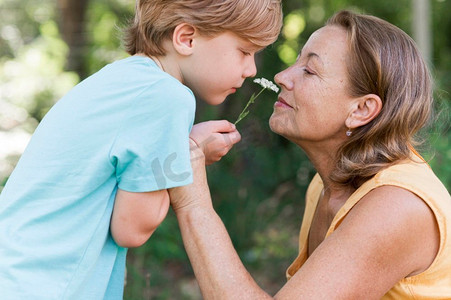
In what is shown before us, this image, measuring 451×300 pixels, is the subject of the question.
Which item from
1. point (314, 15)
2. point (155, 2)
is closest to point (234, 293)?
point (155, 2)

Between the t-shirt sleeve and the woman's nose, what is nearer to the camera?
the t-shirt sleeve

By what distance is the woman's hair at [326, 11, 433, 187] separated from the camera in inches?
95.0

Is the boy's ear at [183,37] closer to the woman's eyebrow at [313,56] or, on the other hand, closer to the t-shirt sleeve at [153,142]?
the t-shirt sleeve at [153,142]

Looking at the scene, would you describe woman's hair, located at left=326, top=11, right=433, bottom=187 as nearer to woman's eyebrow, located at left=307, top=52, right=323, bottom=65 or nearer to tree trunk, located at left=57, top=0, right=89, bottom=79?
woman's eyebrow, located at left=307, top=52, right=323, bottom=65

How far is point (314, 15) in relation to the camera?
8953 millimetres

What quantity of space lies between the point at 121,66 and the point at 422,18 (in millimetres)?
4313

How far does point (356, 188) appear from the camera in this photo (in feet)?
8.41

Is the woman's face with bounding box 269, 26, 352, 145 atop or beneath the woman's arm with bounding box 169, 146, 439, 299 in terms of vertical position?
atop

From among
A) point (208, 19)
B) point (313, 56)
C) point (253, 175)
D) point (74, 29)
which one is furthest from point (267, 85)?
point (74, 29)

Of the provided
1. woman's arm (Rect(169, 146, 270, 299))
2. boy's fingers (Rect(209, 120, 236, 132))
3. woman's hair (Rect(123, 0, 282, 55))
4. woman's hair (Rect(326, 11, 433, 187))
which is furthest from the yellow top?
woman's hair (Rect(123, 0, 282, 55))

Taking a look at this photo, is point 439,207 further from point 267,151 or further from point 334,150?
point 267,151

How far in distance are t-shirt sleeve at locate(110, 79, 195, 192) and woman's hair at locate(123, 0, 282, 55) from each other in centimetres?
33

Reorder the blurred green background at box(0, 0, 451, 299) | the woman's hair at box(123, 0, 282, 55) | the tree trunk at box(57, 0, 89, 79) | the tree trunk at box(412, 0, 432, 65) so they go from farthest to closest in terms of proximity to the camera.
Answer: the tree trunk at box(57, 0, 89, 79), the tree trunk at box(412, 0, 432, 65), the blurred green background at box(0, 0, 451, 299), the woman's hair at box(123, 0, 282, 55)

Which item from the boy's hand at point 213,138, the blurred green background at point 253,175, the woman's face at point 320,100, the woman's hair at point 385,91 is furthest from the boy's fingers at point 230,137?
the blurred green background at point 253,175
